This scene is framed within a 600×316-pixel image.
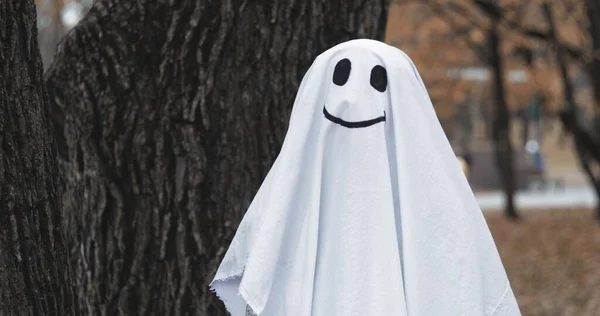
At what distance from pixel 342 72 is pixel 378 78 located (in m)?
0.11

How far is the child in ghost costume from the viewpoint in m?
2.46

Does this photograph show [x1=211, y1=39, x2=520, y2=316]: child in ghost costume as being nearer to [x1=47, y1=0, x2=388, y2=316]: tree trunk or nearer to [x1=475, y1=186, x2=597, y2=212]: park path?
[x1=47, y1=0, x2=388, y2=316]: tree trunk

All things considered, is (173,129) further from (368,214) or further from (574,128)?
(574,128)

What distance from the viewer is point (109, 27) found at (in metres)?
3.72

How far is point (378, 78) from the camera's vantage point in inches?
102

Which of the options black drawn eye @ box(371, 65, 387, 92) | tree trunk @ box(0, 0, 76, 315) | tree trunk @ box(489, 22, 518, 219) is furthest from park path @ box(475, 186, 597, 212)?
tree trunk @ box(0, 0, 76, 315)

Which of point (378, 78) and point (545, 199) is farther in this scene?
point (545, 199)

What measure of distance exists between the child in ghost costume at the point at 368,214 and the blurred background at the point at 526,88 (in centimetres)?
501

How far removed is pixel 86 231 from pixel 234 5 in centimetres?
112

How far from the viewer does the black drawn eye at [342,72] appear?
261cm

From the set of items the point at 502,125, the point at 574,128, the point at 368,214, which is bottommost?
the point at 368,214

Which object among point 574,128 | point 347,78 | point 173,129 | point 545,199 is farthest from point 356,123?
point 545,199

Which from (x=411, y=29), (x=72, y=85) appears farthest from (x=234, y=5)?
(x=411, y=29)

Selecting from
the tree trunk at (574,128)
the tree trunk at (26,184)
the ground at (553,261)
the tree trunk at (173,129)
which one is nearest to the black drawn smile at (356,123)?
the tree trunk at (26,184)
